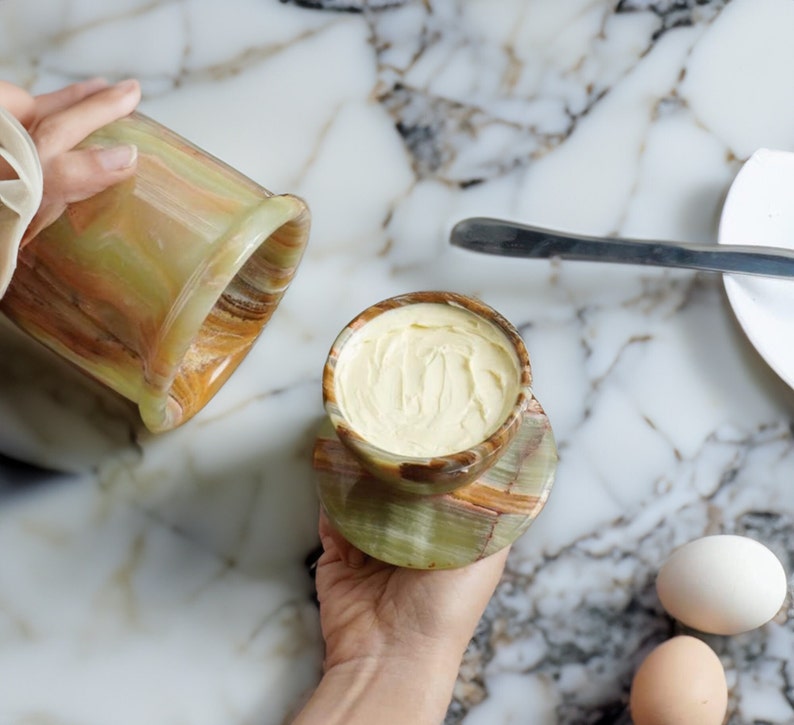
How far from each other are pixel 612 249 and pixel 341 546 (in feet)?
1.02

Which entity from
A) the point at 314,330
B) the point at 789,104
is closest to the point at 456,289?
the point at 314,330

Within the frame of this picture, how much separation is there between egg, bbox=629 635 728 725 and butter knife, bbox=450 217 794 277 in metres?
0.28

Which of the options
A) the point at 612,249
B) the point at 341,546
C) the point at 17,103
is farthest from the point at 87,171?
the point at 612,249

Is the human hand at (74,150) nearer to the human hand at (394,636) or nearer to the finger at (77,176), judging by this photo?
the finger at (77,176)

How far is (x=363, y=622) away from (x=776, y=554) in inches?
12.0

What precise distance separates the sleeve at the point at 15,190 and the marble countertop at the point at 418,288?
0.23 metres

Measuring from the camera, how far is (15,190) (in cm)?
A: 53

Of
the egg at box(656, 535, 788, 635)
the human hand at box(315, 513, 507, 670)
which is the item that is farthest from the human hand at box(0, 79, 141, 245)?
the egg at box(656, 535, 788, 635)

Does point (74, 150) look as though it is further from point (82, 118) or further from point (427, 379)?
point (427, 379)

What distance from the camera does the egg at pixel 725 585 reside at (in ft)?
2.11

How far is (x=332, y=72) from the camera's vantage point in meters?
0.85

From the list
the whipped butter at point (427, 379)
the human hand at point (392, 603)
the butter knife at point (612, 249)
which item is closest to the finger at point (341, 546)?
the human hand at point (392, 603)

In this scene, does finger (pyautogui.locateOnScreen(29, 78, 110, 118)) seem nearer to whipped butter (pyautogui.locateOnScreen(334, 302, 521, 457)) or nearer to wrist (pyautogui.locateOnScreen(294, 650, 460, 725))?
whipped butter (pyautogui.locateOnScreen(334, 302, 521, 457))

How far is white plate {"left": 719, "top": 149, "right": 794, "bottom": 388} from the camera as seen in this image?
2.40ft
